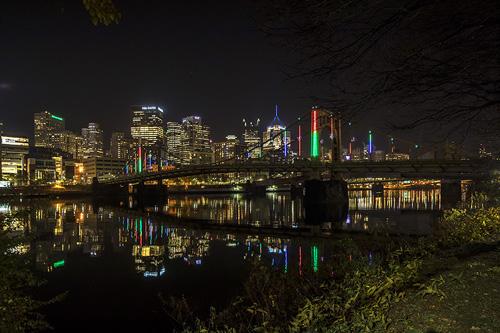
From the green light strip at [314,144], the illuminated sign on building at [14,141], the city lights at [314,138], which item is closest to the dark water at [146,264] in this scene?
the green light strip at [314,144]

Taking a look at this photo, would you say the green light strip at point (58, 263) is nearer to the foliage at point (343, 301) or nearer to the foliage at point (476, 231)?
the foliage at point (343, 301)

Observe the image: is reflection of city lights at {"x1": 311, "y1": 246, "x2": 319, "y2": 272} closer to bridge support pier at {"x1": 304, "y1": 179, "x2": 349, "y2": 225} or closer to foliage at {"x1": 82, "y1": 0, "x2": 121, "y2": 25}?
foliage at {"x1": 82, "y1": 0, "x2": 121, "y2": 25}

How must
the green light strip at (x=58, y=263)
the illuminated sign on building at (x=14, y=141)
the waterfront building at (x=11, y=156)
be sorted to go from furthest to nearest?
the illuminated sign on building at (x=14, y=141), the waterfront building at (x=11, y=156), the green light strip at (x=58, y=263)

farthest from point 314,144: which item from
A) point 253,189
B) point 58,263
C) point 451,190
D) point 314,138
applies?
point 58,263

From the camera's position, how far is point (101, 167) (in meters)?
165

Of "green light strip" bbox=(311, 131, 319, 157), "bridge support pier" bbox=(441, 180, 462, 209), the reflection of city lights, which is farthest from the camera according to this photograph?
"bridge support pier" bbox=(441, 180, 462, 209)

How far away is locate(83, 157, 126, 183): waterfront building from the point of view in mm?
162625

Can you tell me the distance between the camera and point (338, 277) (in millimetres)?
9328

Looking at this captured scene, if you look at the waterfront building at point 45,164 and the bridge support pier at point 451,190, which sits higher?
the waterfront building at point 45,164

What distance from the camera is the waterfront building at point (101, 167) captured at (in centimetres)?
16262

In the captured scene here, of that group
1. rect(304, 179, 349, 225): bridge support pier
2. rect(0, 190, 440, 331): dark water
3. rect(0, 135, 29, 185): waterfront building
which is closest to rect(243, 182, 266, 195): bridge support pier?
rect(304, 179, 349, 225): bridge support pier

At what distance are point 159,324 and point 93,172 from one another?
163584 millimetres

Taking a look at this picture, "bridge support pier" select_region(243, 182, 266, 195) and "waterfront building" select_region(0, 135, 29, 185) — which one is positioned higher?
"waterfront building" select_region(0, 135, 29, 185)

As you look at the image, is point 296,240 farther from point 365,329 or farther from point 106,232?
point 365,329
